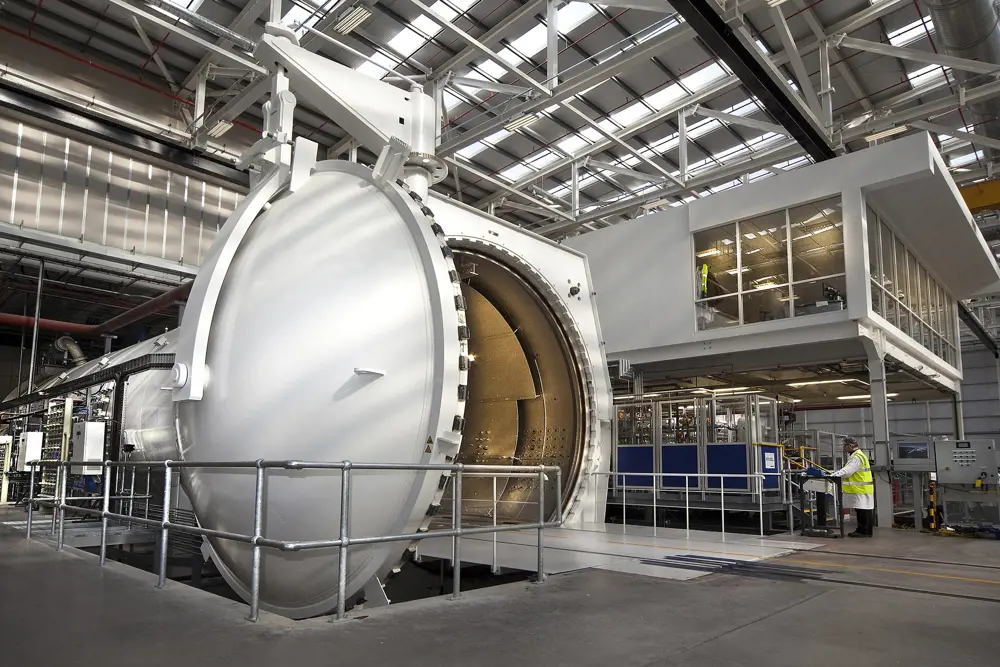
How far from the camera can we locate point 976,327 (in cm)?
2416

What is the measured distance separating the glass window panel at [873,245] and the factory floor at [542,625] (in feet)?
25.5

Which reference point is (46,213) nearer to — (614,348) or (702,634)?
(614,348)

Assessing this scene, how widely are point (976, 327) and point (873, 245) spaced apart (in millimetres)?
15127

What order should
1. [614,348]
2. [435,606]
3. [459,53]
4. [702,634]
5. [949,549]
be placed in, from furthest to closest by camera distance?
[614,348] < [459,53] < [949,549] < [435,606] < [702,634]

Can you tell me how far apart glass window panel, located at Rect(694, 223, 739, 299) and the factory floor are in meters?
8.47

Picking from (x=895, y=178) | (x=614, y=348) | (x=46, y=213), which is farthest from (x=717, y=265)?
(x=46, y=213)

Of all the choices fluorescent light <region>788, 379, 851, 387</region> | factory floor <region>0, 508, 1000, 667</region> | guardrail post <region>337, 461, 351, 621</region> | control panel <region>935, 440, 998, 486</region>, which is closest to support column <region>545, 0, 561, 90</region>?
control panel <region>935, 440, 998, 486</region>

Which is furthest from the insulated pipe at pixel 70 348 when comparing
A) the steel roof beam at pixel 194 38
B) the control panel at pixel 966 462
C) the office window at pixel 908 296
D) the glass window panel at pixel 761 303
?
the control panel at pixel 966 462

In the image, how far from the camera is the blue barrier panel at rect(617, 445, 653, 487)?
13359 mm

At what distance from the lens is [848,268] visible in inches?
453

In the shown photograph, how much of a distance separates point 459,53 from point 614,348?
21.8 feet

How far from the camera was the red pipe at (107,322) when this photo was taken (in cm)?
1237

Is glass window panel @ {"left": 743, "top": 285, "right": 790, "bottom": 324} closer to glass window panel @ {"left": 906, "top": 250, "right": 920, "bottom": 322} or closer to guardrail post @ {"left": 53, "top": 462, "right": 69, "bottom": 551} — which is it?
glass window panel @ {"left": 906, "top": 250, "right": 920, "bottom": 322}

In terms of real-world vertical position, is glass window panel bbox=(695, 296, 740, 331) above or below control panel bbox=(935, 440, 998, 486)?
above
